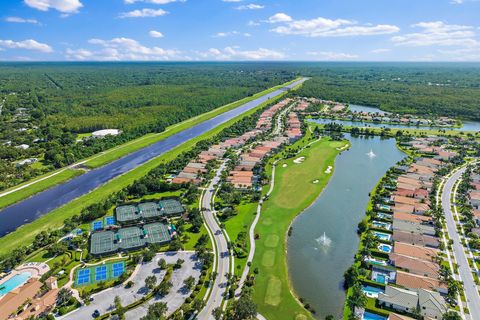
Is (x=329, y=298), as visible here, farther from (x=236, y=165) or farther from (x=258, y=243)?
(x=236, y=165)

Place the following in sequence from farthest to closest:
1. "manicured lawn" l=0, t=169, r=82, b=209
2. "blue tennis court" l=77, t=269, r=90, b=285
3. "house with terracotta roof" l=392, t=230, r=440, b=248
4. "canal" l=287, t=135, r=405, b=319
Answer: "manicured lawn" l=0, t=169, r=82, b=209
"house with terracotta roof" l=392, t=230, r=440, b=248
"blue tennis court" l=77, t=269, r=90, b=285
"canal" l=287, t=135, r=405, b=319

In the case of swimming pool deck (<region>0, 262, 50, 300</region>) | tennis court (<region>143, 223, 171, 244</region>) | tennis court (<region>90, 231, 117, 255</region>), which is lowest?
swimming pool deck (<region>0, 262, 50, 300</region>)

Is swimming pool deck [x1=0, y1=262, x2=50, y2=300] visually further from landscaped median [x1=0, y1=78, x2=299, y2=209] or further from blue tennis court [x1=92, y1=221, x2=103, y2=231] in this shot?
landscaped median [x1=0, y1=78, x2=299, y2=209]

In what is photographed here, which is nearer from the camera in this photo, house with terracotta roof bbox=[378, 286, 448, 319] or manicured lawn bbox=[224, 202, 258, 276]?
house with terracotta roof bbox=[378, 286, 448, 319]

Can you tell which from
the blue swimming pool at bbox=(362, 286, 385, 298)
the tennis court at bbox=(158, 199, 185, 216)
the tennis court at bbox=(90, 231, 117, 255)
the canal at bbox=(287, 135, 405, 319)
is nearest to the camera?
the blue swimming pool at bbox=(362, 286, 385, 298)

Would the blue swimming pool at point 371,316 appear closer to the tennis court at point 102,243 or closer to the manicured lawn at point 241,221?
the manicured lawn at point 241,221

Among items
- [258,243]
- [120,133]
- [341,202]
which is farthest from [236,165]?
[120,133]

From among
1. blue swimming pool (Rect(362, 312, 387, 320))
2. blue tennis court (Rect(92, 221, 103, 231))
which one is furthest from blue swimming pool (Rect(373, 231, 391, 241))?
blue tennis court (Rect(92, 221, 103, 231))

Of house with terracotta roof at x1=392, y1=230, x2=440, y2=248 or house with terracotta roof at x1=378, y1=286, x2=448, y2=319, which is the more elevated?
house with terracotta roof at x1=392, y1=230, x2=440, y2=248

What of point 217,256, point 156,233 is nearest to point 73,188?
point 156,233
